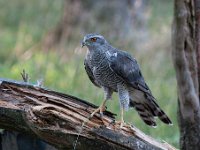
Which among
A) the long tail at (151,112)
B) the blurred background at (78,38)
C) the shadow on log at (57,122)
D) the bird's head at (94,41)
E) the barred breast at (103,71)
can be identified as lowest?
the shadow on log at (57,122)

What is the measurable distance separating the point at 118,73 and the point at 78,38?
6467 mm

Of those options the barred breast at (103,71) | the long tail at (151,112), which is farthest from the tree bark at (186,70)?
the barred breast at (103,71)

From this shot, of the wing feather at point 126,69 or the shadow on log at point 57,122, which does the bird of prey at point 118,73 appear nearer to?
the wing feather at point 126,69

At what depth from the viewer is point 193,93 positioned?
5.32 metres

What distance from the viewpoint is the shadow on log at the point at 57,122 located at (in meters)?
4.28

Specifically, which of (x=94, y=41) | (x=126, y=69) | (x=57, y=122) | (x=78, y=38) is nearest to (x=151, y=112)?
(x=126, y=69)

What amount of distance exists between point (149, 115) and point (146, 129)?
49.4 inches

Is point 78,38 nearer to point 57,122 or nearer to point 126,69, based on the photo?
point 126,69

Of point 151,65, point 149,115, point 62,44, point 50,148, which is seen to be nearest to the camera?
point 50,148

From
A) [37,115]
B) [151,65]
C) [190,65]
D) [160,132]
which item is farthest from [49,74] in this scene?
[37,115]

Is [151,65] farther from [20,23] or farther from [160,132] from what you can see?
[20,23]

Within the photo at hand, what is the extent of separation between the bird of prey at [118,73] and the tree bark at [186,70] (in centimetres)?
35

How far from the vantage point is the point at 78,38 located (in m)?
11.4

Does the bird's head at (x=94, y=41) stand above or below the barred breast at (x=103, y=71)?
above
